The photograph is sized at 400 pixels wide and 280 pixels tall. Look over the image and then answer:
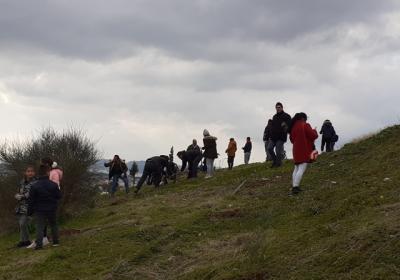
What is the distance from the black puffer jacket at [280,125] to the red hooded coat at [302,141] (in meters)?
3.72

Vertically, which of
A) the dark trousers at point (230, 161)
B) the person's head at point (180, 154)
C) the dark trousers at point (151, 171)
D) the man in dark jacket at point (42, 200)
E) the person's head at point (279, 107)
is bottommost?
the man in dark jacket at point (42, 200)

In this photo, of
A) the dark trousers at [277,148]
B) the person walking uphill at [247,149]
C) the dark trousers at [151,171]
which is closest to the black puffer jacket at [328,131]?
the dark trousers at [277,148]

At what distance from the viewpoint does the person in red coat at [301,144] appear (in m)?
12.0

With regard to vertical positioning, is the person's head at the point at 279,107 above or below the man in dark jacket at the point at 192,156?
above

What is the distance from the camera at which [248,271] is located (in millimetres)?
7117

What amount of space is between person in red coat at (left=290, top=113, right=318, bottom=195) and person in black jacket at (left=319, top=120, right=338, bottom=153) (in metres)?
9.75

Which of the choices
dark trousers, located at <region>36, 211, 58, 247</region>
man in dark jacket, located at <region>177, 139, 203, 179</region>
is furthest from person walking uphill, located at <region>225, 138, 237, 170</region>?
dark trousers, located at <region>36, 211, 58, 247</region>

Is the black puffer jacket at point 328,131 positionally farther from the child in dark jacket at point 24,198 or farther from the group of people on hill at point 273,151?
the child in dark jacket at point 24,198

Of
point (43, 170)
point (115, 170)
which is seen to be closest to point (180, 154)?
point (115, 170)

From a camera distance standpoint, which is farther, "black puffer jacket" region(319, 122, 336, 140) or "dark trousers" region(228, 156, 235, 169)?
"dark trousers" region(228, 156, 235, 169)

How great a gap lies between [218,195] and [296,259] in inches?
303

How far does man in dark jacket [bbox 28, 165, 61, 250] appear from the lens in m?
11.0

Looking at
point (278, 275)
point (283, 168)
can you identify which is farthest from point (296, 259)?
point (283, 168)

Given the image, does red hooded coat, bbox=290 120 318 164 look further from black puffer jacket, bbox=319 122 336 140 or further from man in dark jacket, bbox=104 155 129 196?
man in dark jacket, bbox=104 155 129 196
